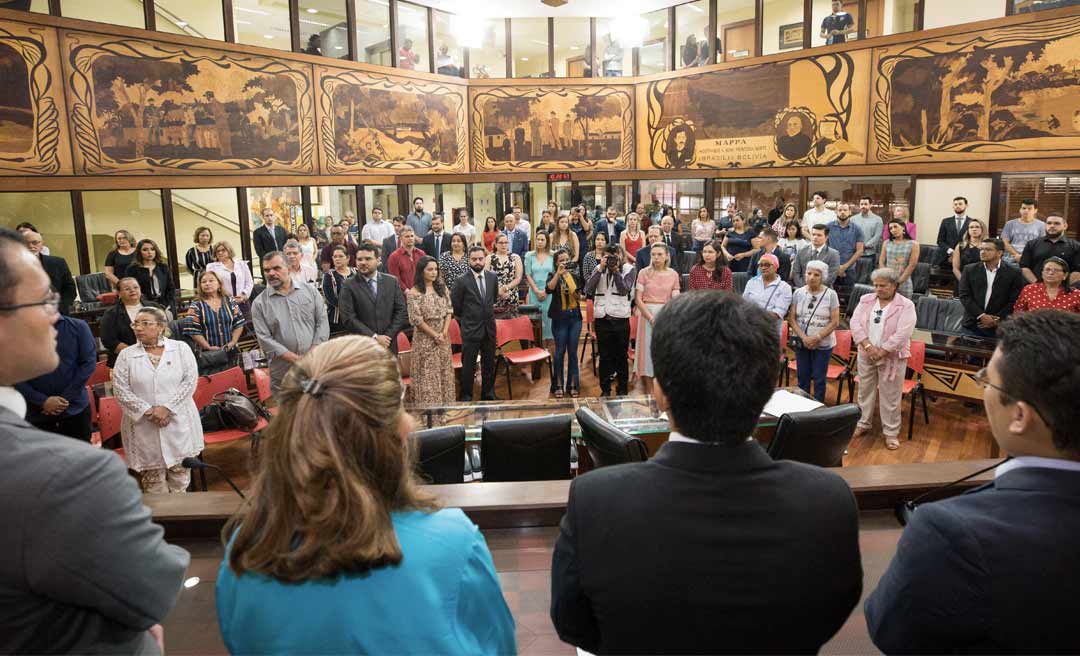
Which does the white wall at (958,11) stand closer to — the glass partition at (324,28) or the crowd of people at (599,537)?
the glass partition at (324,28)

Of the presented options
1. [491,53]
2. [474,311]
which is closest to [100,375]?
[474,311]

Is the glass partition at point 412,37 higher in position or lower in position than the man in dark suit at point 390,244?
higher

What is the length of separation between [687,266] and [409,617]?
40.6 ft

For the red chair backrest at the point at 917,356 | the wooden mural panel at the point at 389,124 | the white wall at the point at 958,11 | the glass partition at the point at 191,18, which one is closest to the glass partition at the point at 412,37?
the wooden mural panel at the point at 389,124

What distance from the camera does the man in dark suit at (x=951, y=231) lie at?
32.9ft

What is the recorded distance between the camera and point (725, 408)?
1270 mm

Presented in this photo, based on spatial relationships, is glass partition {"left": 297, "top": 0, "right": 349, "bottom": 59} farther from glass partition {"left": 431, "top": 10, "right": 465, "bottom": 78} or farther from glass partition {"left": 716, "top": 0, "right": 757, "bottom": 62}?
glass partition {"left": 716, "top": 0, "right": 757, "bottom": 62}

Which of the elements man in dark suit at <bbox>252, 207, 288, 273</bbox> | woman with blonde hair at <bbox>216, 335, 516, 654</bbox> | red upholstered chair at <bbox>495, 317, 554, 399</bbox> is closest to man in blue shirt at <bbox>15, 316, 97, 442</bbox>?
red upholstered chair at <bbox>495, 317, 554, 399</bbox>

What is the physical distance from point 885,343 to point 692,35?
31.9 feet

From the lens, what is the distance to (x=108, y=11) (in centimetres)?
966

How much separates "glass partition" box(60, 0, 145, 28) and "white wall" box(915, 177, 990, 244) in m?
12.4

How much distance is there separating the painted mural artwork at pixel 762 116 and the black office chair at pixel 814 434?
9.43 meters

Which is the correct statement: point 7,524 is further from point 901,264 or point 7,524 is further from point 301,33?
point 301,33

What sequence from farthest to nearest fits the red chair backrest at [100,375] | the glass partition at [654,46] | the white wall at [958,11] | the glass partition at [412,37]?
the glass partition at [654,46], the glass partition at [412,37], the white wall at [958,11], the red chair backrest at [100,375]
